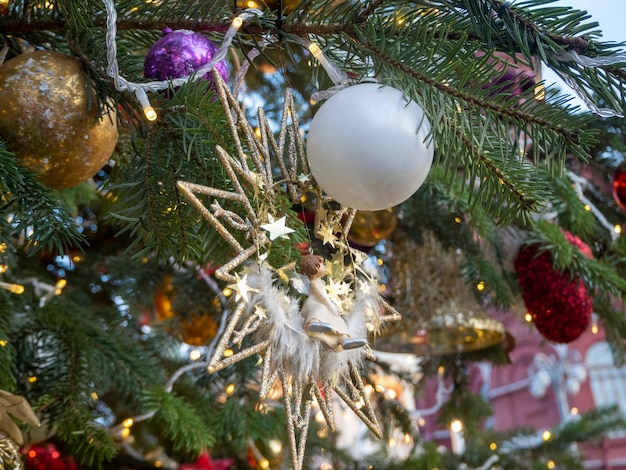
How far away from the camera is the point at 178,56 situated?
1.63 ft

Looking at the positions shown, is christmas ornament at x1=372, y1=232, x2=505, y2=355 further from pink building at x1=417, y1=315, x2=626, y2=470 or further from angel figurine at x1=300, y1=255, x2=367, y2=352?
pink building at x1=417, y1=315, x2=626, y2=470

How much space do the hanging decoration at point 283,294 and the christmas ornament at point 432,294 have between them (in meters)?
0.57

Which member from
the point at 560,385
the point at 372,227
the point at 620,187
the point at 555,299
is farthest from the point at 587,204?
the point at 560,385

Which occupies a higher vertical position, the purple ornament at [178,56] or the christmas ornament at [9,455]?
the purple ornament at [178,56]

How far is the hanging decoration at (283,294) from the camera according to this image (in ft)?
1.40

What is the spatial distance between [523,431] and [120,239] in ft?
3.54

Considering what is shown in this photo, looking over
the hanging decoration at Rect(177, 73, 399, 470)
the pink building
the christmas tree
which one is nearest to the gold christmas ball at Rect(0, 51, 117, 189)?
the christmas tree

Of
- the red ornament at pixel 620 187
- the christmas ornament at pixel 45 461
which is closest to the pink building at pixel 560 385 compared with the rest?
the red ornament at pixel 620 187

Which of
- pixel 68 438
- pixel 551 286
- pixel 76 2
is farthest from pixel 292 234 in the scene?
pixel 551 286

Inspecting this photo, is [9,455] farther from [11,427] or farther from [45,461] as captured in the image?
[45,461]

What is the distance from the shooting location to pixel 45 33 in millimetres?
574

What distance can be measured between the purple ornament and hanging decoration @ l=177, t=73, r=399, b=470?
4cm

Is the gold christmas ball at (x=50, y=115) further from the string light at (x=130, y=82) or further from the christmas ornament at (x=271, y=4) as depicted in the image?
the christmas ornament at (x=271, y=4)

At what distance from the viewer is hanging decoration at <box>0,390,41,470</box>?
1.67 ft
